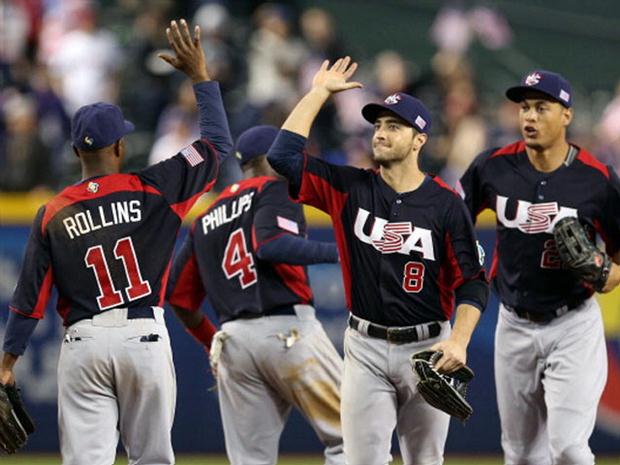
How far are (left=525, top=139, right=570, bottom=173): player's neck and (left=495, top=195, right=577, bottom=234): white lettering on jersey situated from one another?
0.24 meters

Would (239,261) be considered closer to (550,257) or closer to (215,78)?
(550,257)

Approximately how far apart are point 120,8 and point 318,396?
388 inches

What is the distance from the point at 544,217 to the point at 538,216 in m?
0.04

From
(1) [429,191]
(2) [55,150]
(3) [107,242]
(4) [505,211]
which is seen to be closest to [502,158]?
(4) [505,211]

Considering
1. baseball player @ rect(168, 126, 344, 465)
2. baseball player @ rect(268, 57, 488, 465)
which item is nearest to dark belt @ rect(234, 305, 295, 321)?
baseball player @ rect(168, 126, 344, 465)

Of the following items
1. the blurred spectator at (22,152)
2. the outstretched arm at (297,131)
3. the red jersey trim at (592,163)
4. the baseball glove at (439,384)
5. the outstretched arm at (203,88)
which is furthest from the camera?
the blurred spectator at (22,152)

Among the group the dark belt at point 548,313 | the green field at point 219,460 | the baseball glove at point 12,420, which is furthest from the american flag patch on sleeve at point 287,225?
the green field at point 219,460

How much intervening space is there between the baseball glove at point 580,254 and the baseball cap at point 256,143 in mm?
1931

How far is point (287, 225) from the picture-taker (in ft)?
27.9

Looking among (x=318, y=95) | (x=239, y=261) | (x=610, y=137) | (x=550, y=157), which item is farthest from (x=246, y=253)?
(x=610, y=137)

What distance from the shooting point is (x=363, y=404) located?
7.46 m

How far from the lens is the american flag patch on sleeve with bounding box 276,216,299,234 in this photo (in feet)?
27.8

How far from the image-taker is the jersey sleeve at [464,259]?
739 centimetres

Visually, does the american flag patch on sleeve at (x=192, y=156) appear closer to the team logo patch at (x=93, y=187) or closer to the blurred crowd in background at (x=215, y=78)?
the team logo patch at (x=93, y=187)
